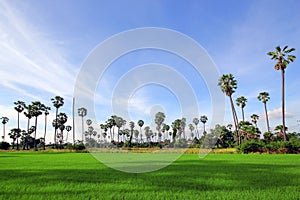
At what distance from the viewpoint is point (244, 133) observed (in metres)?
61.5

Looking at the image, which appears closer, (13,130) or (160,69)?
(160,69)

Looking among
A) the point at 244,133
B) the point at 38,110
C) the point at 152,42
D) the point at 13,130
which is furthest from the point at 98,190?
the point at 13,130

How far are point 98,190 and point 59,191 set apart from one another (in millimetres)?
1287

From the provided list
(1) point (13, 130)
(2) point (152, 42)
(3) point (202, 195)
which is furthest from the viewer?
(1) point (13, 130)

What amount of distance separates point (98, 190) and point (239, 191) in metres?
4.66

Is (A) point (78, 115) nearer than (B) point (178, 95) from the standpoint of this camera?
Yes

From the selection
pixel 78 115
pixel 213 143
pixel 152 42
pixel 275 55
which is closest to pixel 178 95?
pixel 152 42

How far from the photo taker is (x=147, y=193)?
773 centimetres

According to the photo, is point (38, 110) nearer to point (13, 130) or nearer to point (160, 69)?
point (13, 130)

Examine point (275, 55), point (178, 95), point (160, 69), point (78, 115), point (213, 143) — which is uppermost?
point (275, 55)

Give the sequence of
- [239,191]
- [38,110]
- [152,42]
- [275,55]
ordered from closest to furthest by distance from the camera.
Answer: [239,191] < [152,42] < [275,55] < [38,110]

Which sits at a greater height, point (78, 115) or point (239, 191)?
point (78, 115)

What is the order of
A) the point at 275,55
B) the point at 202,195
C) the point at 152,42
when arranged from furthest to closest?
1. the point at 275,55
2. the point at 152,42
3. the point at 202,195

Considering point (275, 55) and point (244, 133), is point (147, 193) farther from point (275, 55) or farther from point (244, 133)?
point (244, 133)
